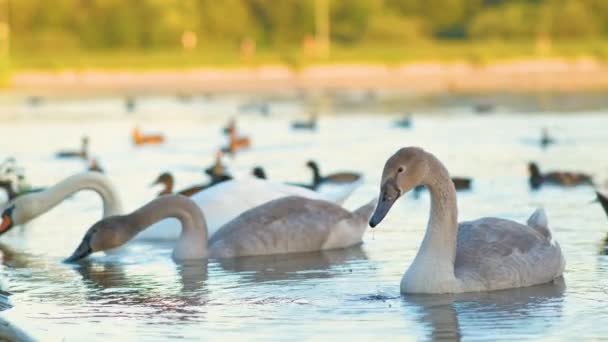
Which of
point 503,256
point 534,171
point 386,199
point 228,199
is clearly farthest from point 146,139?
point 386,199

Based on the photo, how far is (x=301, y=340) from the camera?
374 inches

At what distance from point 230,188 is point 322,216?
1272mm

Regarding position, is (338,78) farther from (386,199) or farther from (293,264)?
(386,199)

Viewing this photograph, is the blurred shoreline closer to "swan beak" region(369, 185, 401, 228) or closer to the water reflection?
the water reflection

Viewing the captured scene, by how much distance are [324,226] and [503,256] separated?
117 inches

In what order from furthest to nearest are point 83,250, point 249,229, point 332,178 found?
point 332,178
point 249,229
point 83,250

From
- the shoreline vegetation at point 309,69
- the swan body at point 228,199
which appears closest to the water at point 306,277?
the swan body at point 228,199

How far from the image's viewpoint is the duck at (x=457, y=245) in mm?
10273

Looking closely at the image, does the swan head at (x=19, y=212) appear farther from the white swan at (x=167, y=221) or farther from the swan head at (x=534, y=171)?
the swan head at (x=534, y=171)

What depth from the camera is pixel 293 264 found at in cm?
1316

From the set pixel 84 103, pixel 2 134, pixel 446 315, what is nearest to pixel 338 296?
pixel 446 315

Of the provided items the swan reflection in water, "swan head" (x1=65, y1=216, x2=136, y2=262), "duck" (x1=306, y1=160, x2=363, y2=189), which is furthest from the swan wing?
"duck" (x1=306, y1=160, x2=363, y2=189)

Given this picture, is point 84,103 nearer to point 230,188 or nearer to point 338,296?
point 230,188

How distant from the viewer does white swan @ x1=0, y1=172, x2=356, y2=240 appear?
14375 mm
